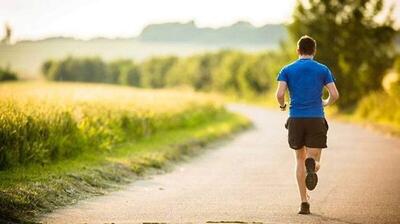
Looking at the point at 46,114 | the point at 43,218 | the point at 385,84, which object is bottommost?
the point at 43,218

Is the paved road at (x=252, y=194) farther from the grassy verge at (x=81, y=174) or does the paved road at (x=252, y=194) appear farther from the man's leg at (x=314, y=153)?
the man's leg at (x=314, y=153)

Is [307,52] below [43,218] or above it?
above

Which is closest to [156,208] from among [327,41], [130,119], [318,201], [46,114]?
[318,201]

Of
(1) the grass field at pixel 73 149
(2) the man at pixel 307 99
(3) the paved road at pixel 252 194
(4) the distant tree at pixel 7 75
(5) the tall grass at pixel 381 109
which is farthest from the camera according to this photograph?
(4) the distant tree at pixel 7 75

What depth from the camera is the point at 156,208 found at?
392 inches

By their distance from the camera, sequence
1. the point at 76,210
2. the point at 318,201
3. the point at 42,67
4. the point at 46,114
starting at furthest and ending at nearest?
the point at 42,67 < the point at 46,114 < the point at 318,201 < the point at 76,210

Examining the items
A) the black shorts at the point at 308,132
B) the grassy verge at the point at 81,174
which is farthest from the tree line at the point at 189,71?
the black shorts at the point at 308,132

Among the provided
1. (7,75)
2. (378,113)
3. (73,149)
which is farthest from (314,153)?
(7,75)

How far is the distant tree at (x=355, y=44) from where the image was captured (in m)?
40.8

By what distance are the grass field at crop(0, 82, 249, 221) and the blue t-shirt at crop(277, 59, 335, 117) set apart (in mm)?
3407

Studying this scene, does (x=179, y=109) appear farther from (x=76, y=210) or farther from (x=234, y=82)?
(x=234, y=82)

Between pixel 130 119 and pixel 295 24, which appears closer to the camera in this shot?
pixel 130 119

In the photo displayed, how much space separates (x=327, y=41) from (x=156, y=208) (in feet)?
107

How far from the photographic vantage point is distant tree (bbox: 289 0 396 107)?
40750 mm
